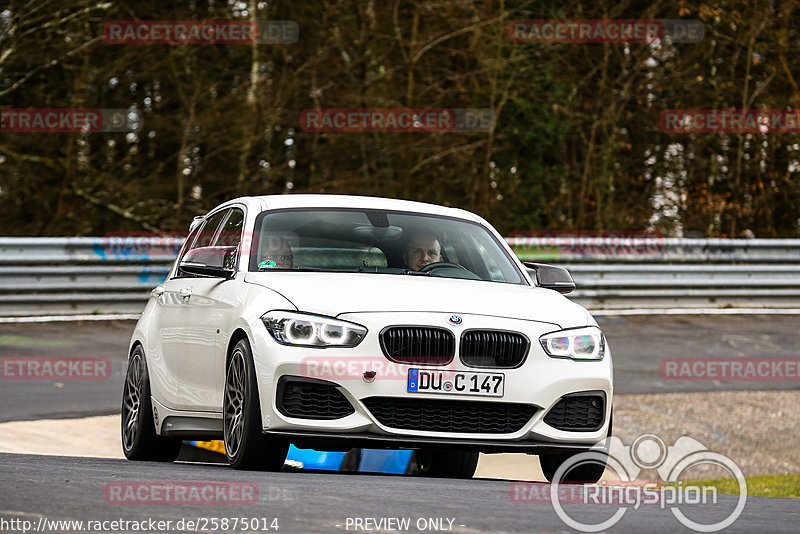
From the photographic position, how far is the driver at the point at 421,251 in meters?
8.02

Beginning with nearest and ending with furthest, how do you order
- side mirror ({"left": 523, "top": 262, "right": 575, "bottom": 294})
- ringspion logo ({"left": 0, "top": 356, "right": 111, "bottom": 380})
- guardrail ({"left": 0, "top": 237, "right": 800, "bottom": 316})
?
side mirror ({"left": 523, "top": 262, "right": 575, "bottom": 294})
ringspion logo ({"left": 0, "top": 356, "right": 111, "bottom": 380})
guardrail ({"left": 0, "top": 237, "right": 800, "bottom": 316})

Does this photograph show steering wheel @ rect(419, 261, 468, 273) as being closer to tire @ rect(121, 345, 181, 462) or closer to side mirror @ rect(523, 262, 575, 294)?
side mirror @ rect(523, 262, 575, 294)

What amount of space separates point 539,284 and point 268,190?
16.9m

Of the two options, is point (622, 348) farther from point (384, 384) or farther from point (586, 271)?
point (384, 384)

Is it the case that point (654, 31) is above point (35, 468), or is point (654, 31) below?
above

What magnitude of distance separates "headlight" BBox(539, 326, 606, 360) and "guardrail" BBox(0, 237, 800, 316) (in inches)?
453

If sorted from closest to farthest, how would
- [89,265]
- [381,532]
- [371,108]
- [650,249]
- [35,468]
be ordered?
[381,532], [35,468], [89,265], [650,249], [371,108]

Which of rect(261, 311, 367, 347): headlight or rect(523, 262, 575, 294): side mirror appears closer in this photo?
rect(261, 311, 367, 347): headlight

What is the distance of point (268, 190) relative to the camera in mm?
24812

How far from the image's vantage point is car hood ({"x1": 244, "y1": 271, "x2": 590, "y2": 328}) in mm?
6969

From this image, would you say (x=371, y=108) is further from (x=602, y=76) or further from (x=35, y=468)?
(x=35, y=468)

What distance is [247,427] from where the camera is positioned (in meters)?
6.97

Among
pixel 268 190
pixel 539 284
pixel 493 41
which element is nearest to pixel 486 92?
pixel 493 41

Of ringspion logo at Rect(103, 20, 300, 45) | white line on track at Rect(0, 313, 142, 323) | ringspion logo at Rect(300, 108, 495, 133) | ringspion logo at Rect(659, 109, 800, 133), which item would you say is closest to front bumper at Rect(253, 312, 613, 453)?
white line on track at Rect(0, 313, 142, 323)
